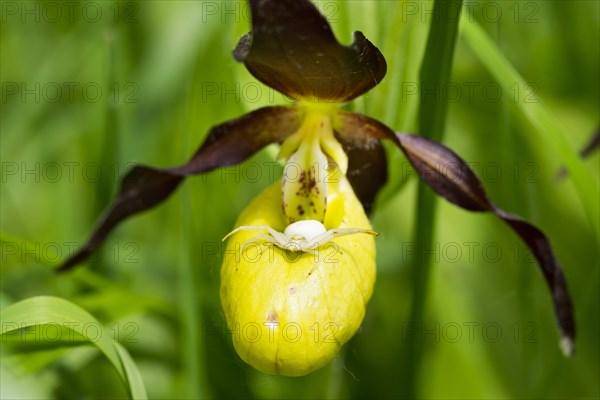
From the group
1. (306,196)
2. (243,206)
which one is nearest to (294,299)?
(306,196)

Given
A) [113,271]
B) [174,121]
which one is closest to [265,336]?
[113,271]

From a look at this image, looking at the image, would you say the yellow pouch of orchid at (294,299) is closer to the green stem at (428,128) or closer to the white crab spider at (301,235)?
the white crab spider at (301,235)

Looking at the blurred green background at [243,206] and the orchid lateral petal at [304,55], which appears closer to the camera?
the orchid lateral petal at [304,55]

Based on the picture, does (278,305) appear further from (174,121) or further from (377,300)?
(174,121)

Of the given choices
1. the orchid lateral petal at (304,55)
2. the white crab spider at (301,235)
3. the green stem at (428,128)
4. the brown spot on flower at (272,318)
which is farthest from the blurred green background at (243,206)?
the brown spot on flower at (272,318)

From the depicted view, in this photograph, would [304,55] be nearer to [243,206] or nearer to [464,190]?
[464,190]

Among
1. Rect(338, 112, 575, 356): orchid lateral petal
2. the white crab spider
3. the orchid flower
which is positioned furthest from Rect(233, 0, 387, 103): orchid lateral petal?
the white crab spider

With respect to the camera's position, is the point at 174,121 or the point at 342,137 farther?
the point at 174,121
